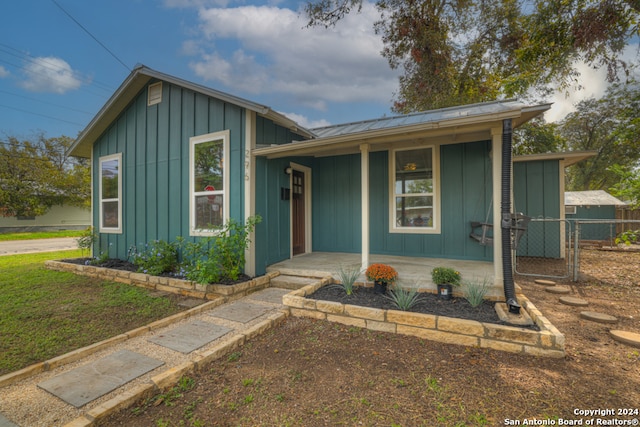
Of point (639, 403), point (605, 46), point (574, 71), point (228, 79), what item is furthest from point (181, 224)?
point (574, 71)

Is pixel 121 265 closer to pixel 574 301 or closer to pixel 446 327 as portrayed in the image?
pixel 446 327

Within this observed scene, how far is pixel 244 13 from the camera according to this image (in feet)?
27.4

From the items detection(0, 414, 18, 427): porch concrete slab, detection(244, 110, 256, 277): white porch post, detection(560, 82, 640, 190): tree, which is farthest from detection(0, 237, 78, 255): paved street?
detection(560, 82, 640, 190): tree

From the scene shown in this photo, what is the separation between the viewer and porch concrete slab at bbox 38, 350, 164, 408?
2.01 meters

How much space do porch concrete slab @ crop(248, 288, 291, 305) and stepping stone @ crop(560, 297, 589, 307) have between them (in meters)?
3.76

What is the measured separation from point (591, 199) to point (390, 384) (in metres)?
14.9

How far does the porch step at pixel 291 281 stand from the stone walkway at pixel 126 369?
2.79ft

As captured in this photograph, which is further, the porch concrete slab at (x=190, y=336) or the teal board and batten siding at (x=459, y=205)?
the teal board and batten siding at (x=459, y=205)

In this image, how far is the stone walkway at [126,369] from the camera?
1.85 metres

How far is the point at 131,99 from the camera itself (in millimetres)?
6160

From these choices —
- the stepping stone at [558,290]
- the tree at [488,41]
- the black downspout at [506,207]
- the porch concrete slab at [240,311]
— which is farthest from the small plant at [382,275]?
the tree at [488,41]

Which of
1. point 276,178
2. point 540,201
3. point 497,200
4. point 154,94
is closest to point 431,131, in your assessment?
point 497,200

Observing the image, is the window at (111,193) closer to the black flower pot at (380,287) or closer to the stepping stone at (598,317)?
the black flower pot at (380,287)

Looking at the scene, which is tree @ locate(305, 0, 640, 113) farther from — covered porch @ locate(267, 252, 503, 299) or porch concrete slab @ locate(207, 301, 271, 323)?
porch concrete slab @ locate(207, 301, 271, 323)
